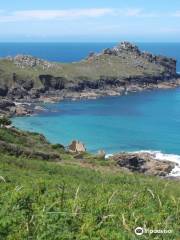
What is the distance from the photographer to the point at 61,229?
12750 mm

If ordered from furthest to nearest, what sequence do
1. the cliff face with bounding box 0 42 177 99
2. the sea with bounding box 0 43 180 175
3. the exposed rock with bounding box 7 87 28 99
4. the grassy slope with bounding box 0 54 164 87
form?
the grassy slope with bounding box 0 54 164 87 → the cliff face with bounding box 0 42 177 99 → the exposed rock with bounding box 7 87 28 99 → the sea with bounding box 0 43 180 175

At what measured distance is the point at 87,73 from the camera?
521 ft

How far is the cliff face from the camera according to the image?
139 meters

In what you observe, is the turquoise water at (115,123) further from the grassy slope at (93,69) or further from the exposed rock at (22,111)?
the grassy slope at (93,69)

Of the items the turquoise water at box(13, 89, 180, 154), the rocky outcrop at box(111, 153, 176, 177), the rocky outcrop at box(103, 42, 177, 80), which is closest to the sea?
the turquoise water at box(13, 89, 180, 154)

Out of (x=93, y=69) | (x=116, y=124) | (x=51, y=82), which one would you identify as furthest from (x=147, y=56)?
(x=116, y=124)

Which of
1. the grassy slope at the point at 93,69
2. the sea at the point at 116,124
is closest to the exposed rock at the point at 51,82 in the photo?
the grassy slope at the point at 93,69

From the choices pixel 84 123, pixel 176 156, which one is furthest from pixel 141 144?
pixel 84 123

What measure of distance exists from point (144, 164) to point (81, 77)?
90.4m

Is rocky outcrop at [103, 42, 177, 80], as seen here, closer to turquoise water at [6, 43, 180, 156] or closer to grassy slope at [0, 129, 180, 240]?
turquoise water at [6, 43, 180, 156]

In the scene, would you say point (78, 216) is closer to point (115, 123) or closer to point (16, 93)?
point (115, 123)

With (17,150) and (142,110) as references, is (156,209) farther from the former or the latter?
(142,110)

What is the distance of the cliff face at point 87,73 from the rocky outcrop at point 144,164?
70822 millimetres

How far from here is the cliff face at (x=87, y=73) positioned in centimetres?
13875
